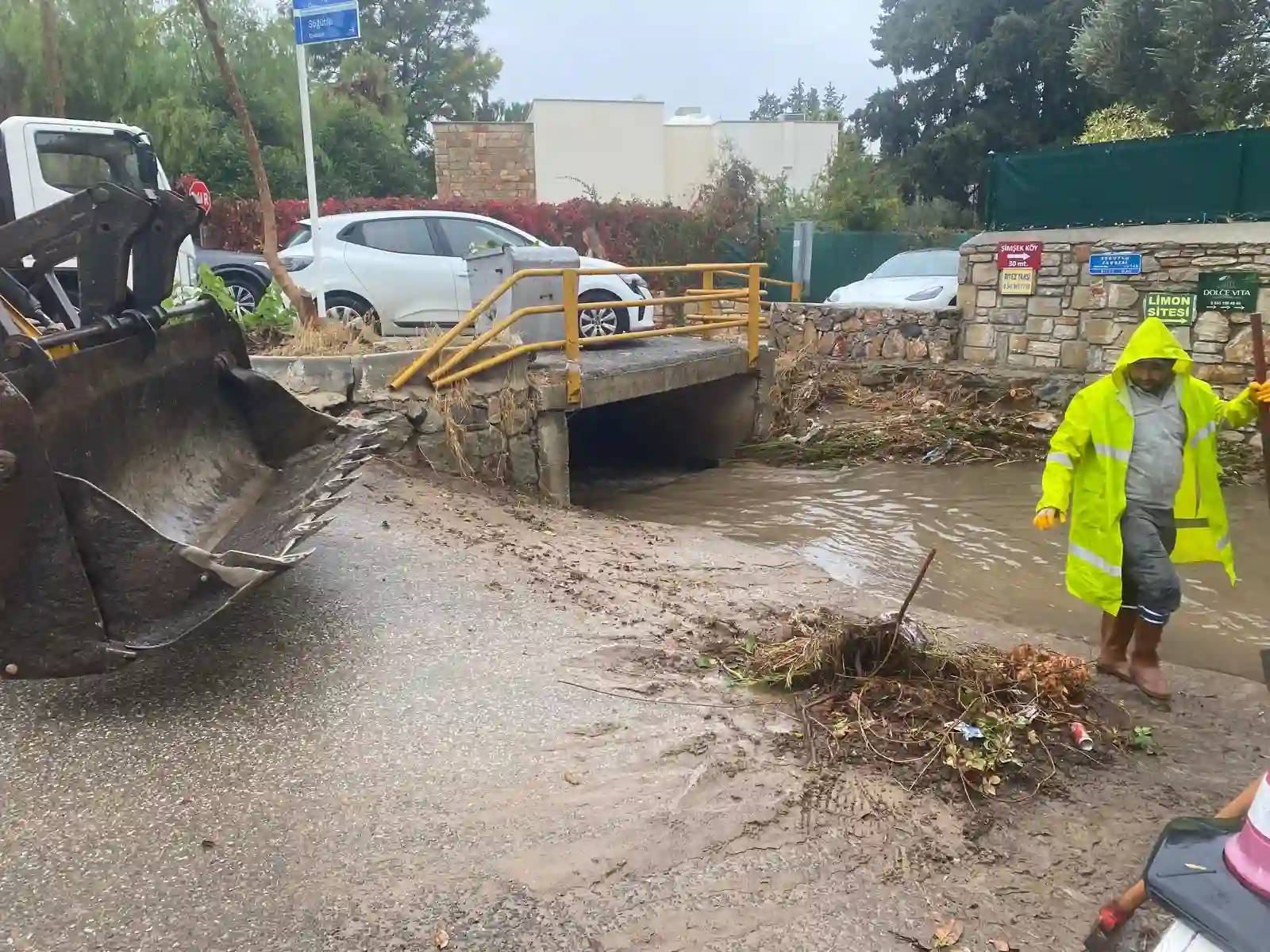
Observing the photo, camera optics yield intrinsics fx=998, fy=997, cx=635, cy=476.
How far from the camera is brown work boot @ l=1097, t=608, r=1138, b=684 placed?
14.5ft

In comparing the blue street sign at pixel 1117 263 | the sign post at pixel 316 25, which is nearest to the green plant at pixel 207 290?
the sign post at pixel 316 25

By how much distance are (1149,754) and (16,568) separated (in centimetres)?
394

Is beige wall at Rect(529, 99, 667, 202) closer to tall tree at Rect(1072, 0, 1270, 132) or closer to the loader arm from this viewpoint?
tall tree at Rect(1072, 0, 1270, 132)

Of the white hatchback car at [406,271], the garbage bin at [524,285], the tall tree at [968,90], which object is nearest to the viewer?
the garbage bin at [524,285]

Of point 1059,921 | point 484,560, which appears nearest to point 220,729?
point 484,560

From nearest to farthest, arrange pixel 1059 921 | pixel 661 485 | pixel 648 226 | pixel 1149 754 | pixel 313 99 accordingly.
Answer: pixel 1059 921 → pixel 1149 754 → pixel 661 485 → pixel 648 226 → pixel 313 99

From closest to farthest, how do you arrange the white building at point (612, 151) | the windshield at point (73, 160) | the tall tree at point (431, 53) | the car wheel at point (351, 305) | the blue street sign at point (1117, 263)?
the windshield at point (73, 160) → the car wheel at point (351, 305) → the blue street sign at point (1117, 263) → the white building at point (612, 151) → the tall tree at point (431, 53)

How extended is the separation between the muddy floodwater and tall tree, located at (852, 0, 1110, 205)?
14.2 metres

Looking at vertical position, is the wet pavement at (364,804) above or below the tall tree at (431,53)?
below

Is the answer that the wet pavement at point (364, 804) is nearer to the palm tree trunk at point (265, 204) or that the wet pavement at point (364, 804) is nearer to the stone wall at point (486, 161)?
the palm tree trunk at point (265, 204)

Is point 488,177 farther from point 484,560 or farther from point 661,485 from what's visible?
point 484,560

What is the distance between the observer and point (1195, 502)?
424 centimetres

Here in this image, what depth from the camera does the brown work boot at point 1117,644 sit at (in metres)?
4.43

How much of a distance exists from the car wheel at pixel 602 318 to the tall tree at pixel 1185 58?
8.25 meters
